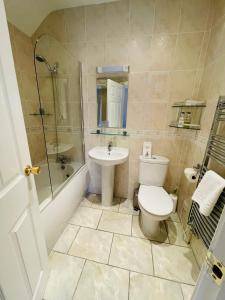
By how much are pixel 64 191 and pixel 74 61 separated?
5.25ft

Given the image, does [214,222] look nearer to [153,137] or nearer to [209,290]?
[209,290]

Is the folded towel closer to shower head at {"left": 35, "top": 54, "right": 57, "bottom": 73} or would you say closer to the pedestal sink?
the pedestal sink

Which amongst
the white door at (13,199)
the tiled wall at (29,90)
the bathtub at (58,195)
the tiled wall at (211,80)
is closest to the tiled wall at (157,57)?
the tiled wall at (211,80)

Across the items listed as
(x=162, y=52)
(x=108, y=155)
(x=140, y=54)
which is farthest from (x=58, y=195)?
(x=162, y=52)

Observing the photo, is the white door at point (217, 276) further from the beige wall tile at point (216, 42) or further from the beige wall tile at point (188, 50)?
the beige wall tile at point (188, 50)

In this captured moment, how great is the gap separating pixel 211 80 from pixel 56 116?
69.1 inches

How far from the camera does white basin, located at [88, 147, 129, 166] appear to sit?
5.14ft

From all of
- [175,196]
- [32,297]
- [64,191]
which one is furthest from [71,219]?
[175,196]

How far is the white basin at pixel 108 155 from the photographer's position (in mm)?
1565

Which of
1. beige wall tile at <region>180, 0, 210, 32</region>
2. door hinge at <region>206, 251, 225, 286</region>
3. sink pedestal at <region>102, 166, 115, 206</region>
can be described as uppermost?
beige wall tile at <region>180, 0, 210, 32</region>

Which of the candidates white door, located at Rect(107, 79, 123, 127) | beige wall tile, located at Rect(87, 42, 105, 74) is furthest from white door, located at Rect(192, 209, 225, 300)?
beige wall tile, located at Rect(87, 42, 105, 74)

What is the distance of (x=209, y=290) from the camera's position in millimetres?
395

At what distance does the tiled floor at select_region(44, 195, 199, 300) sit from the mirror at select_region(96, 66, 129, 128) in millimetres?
1303

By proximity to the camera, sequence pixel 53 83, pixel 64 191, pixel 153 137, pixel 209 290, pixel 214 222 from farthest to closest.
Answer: pixel 153 137, pixel 53 83, pixel 64 191, pixel 214 222, pixel 209 290
